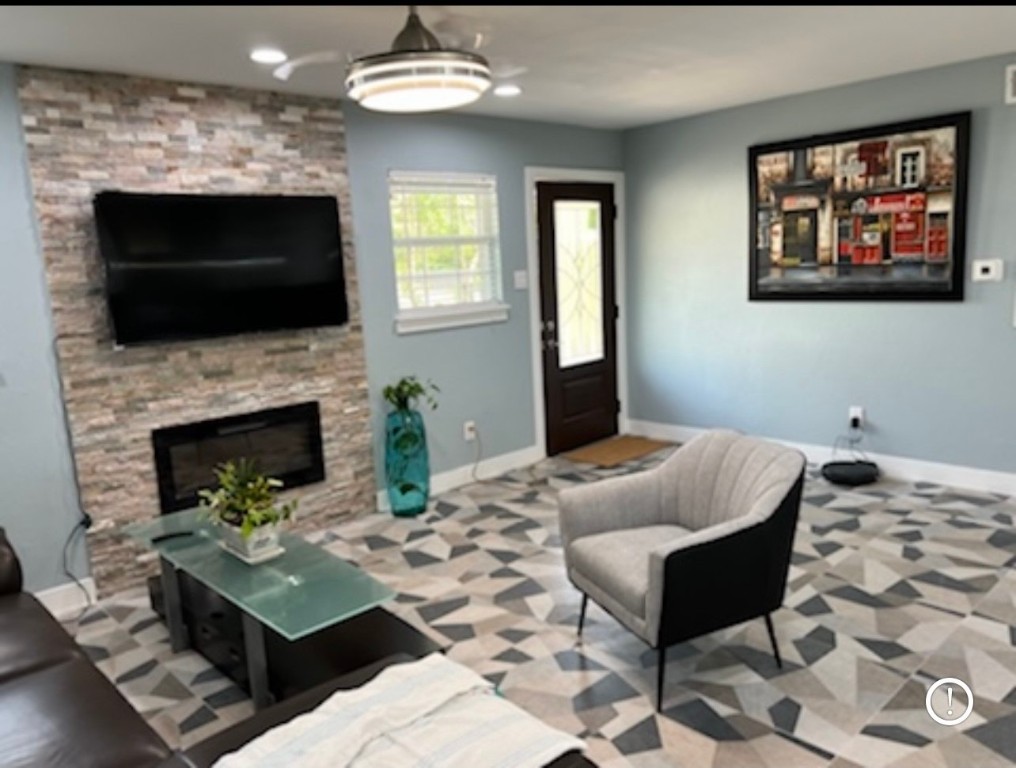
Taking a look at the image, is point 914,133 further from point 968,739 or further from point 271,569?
point 271,569

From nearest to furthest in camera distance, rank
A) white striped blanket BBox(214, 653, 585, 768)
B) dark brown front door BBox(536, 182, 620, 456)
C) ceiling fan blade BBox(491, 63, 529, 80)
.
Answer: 1. white striped blanket BBox(214, 653, 585, 768)
2. ceiling fan blade BBox(491, 63, 529, 80)
3. dark brown front door BBox(536, 182, 620, 456)

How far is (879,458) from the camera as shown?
488 cm

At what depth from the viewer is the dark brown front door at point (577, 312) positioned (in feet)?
18.4

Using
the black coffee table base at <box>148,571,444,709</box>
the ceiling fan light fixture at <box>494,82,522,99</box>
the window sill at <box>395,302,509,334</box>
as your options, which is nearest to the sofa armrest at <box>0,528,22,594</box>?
the black coffee table base at <box>148,571,444,709</box>

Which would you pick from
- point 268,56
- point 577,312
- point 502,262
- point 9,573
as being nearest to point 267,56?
point 268,56

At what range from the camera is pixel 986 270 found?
4.27 metres

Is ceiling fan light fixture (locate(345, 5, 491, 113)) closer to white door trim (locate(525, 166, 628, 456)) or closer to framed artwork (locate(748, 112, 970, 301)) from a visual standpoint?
white door trim (locate(525, 166, 628, 456))

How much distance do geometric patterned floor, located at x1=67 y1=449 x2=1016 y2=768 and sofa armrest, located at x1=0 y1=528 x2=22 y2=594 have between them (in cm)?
56

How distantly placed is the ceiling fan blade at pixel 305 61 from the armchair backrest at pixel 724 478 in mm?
2346

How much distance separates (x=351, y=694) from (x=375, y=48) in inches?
106

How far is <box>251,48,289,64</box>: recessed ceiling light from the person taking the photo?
3.23 m

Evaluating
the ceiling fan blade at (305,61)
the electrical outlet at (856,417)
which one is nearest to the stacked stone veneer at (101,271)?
the ceiling fan blade at (305,61)

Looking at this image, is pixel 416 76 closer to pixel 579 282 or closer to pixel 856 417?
pixel 579 282

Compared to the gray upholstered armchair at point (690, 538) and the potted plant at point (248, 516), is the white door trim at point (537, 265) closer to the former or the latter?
the gray upholstered armchair at point (690, 538)
